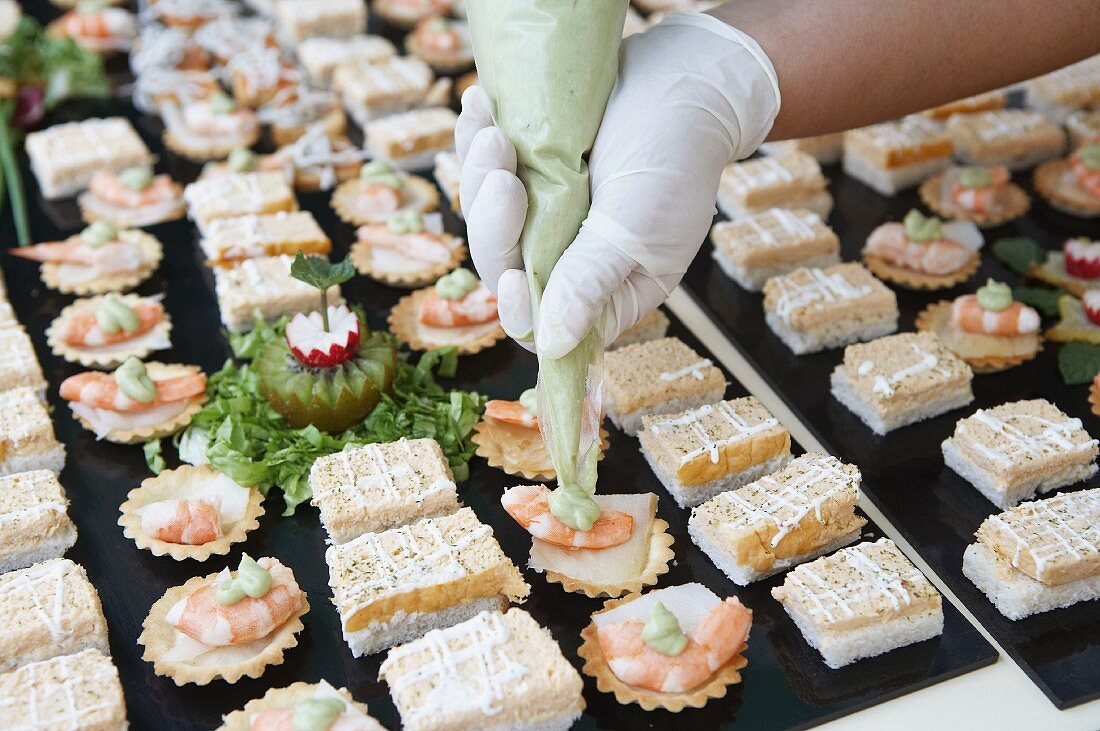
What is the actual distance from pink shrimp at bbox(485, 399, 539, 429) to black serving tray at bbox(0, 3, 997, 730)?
0.15 meters

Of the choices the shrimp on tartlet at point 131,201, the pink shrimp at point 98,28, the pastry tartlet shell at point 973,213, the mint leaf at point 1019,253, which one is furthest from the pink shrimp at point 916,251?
the pink shrimp at point 98,28

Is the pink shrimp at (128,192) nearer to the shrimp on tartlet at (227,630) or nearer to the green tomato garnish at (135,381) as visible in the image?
the green tomato garnish at (135,381)

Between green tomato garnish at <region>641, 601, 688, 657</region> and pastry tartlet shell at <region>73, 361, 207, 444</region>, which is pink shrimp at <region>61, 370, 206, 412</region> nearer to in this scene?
pastry tartlet shell at <region>73, 361, 207, 444</region>

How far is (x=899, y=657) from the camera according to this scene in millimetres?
2910

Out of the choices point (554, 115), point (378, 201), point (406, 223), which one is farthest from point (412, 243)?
point (554, 115)

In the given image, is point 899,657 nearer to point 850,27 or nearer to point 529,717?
point 529,717

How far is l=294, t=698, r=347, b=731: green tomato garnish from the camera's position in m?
2.55

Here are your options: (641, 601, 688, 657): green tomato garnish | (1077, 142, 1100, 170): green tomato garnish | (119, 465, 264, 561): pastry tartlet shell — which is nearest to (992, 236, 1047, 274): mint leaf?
(1077, 142, 1100, 170): green tomato garnish

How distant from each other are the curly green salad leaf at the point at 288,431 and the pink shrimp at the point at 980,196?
2.22m

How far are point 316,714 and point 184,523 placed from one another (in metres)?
0.88

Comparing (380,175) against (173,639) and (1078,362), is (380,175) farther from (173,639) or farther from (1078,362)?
(1078,362)

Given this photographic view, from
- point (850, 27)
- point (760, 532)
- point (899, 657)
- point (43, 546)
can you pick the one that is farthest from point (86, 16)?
point (899, 657)

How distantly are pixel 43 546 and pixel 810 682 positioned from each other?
2.08 metres

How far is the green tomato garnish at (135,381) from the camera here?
3580 mm
